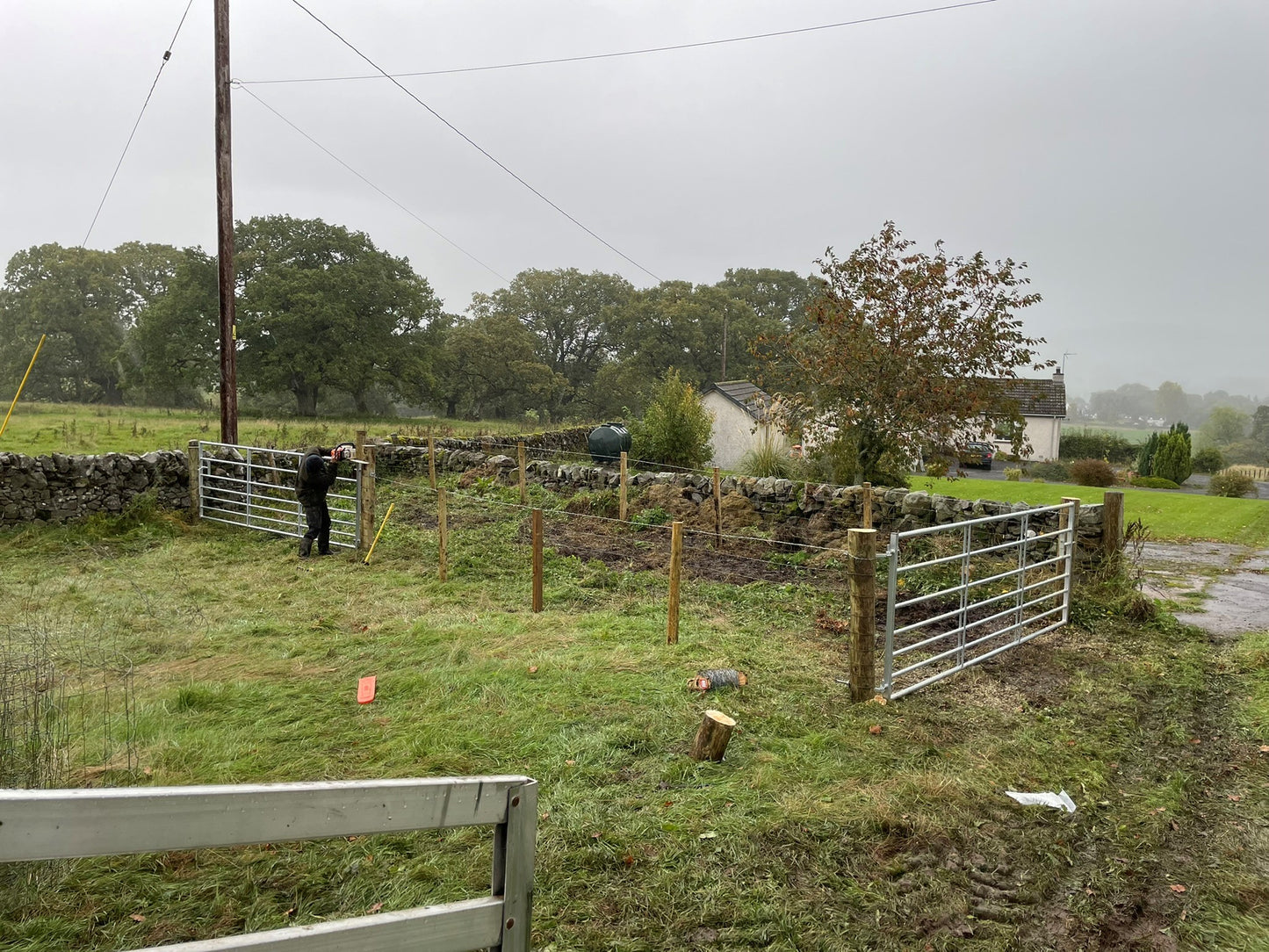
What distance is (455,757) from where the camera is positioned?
4.56 m

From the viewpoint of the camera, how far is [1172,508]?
2031cm

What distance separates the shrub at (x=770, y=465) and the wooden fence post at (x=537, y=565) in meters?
10.5

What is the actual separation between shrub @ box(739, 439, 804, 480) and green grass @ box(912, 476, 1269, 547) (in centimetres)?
301

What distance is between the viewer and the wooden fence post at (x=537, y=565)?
26.6 ft

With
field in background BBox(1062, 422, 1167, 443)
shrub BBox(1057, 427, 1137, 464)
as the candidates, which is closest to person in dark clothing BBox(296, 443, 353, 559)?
field in background BBox(1062, 422, 1167, 443)

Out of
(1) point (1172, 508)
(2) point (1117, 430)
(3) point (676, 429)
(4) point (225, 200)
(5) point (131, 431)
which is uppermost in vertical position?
(4) point (225, 200)

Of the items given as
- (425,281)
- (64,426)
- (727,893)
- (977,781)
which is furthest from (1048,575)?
(425,281)

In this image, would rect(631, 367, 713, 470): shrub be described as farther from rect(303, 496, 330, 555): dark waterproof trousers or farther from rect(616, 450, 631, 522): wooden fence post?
rect(303, 496, 330, 555): dark waterproof trousers

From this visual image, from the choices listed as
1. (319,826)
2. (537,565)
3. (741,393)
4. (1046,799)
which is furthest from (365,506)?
(741,393)

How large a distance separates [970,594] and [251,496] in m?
10.7

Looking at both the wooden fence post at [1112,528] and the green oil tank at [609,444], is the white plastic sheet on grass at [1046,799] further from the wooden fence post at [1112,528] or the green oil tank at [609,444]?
the green oil tank at [609,444]

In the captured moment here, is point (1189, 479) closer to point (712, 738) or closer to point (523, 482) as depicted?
point (523, 482)

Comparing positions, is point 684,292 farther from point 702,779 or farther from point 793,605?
point 702,779

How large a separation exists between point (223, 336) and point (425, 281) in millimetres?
34489
